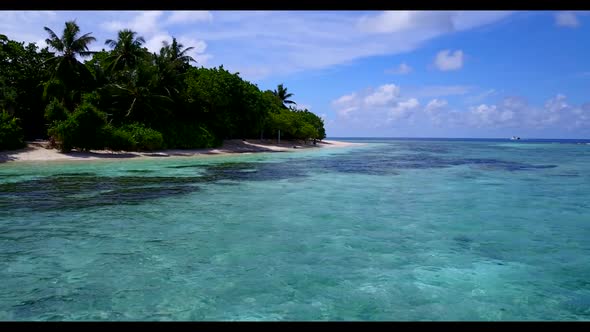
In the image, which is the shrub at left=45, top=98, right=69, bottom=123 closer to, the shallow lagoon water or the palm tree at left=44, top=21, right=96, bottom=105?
the palm tree at left=44, top=21, right=96, bottom=105

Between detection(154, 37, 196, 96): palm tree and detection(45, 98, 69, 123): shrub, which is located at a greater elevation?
detection(154, 37, 196, 96): palm tree

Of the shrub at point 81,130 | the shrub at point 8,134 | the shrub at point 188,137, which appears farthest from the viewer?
the shrub at point 188,137

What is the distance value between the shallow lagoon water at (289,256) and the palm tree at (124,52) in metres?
28.9

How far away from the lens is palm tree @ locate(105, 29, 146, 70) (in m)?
41.2

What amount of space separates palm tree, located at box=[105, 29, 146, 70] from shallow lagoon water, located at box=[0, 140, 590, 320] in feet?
94.9

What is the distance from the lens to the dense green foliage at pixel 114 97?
33875 millimetres

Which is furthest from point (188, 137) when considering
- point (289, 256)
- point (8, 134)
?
point (289, 256)

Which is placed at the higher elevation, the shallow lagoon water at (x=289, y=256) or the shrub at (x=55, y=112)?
the shrub at (x=55, y=112)

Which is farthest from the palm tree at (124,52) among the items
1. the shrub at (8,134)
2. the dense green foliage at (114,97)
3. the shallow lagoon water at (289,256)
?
the shallow lagoon water at (289,256)

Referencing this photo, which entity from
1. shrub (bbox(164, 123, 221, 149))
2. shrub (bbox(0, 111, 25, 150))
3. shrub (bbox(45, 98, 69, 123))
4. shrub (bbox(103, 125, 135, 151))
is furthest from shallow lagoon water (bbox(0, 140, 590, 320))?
shrub (bbox(164, 123, 221, 149))

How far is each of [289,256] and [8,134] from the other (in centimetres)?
3163

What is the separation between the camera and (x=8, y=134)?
1209 inches

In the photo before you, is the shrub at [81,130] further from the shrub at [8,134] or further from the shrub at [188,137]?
the shrub at [188,137]

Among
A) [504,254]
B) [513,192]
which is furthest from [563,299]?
[513,192]
